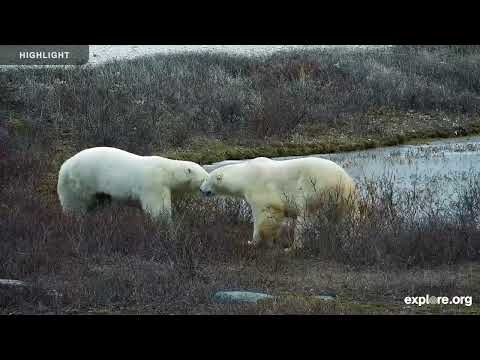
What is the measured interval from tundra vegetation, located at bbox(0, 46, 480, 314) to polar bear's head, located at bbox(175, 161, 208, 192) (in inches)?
10.4

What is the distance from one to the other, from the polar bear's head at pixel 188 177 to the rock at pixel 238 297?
111 inches

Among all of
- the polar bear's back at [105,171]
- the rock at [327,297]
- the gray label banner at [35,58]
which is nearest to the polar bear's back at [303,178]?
the polar bear's back at [105,171]

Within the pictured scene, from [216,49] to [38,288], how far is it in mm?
19092

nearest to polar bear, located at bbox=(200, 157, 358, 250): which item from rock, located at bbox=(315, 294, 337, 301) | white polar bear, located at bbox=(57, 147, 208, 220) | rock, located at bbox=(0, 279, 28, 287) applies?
white polar bear, located at bbox=(57, 147, 208, 220)

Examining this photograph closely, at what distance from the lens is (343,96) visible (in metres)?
Result: 21.0

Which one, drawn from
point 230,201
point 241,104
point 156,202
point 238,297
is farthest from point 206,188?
A: point 241,104

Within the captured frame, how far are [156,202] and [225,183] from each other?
29.9 inches

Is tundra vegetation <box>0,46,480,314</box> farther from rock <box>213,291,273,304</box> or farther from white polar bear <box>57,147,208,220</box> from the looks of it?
white polar bear <box>57,147,208,220</box>

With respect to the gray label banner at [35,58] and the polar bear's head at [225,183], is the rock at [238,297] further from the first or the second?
the gray label banner at [35,58]

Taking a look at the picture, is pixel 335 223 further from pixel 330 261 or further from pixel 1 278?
Answer: pixel 1 278

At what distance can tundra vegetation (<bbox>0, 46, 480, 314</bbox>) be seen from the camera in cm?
695

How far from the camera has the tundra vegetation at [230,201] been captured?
6945 millimetres

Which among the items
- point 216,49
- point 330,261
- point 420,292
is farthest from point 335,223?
point 216,49

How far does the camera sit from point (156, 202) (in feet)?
30.4
